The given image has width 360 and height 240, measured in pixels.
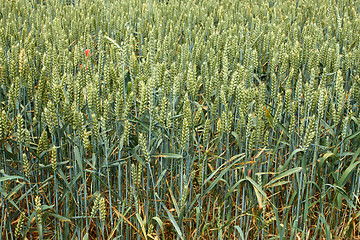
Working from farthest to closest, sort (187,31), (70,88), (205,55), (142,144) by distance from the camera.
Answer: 1. (187,31)
2. (205,55)
3. (70,88)
4. (142,144)

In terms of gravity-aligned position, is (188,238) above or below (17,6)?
below

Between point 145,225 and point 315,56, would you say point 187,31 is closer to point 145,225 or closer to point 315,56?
point 315,56

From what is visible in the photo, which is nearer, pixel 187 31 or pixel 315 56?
pixel 315 56

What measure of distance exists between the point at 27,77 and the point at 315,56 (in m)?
1.31

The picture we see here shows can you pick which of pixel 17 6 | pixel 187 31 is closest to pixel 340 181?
pixel 187 31

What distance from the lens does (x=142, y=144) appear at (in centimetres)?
133

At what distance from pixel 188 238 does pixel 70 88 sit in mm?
750

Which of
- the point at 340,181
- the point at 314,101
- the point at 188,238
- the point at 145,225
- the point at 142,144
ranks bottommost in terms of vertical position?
the point at 188,238

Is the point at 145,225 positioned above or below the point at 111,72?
below

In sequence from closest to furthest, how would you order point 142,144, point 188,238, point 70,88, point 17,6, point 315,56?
1. point 142,144
2. point 70,88
3. point 188,238
4. point 315,56
5. point 17,6

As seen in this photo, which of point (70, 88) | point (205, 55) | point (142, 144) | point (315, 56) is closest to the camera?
point (142, 144)

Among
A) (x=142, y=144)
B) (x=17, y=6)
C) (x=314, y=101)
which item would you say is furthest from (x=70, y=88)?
(x=17, y=6)

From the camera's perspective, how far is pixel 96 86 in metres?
1.49

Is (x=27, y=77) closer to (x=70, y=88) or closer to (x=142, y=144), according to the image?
(x=70, y=88)
